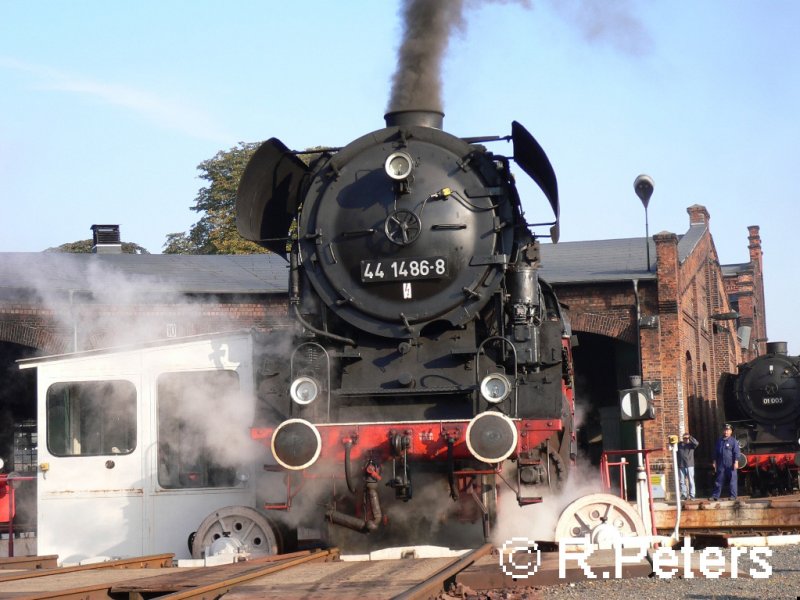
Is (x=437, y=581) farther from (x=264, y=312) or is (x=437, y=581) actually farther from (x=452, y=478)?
(x=264, y=312)

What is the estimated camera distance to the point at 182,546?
10008mm

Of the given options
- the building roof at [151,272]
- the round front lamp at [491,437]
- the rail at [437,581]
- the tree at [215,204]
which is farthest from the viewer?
the tree at [215,204]

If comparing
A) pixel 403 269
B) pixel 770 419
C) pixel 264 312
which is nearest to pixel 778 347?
pixel 770 419

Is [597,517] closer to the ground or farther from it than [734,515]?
farther from it

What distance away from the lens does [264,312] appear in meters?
21.7

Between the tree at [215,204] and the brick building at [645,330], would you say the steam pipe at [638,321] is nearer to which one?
the brick building at [645,330]

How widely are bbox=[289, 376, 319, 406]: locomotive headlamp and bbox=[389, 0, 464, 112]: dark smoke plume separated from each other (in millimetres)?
2783

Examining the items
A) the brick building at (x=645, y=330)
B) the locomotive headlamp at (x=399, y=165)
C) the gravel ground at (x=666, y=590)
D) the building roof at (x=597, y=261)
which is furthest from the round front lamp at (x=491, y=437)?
the building roof at (x=597, y=261)

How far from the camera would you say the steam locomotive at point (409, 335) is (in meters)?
8.54

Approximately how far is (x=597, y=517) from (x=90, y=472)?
4555 millimetres

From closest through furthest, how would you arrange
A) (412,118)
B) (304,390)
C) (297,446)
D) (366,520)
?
(297,446), (366,520), (304,390), (412,118)

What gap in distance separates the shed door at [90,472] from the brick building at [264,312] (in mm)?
8108

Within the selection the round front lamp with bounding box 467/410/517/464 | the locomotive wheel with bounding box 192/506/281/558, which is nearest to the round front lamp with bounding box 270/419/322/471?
the locomotive wheel with bounding box 192/506/281/558

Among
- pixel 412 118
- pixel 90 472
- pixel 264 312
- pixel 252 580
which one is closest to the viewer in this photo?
pixel 252 580
